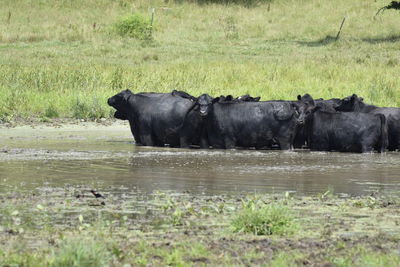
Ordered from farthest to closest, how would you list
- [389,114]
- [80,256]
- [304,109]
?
[389,114]
[304,109]
[80,256]

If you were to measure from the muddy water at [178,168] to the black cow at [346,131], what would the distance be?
438 millimetres

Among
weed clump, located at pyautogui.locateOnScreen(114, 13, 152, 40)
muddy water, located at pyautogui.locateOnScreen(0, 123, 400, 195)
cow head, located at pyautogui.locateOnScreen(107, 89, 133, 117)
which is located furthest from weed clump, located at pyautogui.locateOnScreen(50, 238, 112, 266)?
weed clump, located at pyautogui.locateOnScreen(114, 13, 152, 40)

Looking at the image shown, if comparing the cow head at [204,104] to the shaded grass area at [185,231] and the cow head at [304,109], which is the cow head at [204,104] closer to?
the cow head at [304,109]

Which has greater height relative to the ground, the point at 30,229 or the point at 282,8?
the point at 282,8

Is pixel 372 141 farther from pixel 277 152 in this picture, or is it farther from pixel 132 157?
pixel 132 157

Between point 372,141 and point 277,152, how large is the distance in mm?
1773

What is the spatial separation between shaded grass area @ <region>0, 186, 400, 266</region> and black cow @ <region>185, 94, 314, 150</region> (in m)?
6.80

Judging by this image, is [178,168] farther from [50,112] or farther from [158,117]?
[50,112]

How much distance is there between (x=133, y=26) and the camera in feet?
161

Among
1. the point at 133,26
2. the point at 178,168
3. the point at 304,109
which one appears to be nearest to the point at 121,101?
the point at 304,109

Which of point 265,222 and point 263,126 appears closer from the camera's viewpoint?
point 265,222

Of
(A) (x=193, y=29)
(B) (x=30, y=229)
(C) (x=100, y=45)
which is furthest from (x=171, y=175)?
(A) (x=193, y=29)

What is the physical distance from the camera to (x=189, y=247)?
7.84 m

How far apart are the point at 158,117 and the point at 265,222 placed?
393 inches
